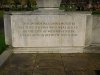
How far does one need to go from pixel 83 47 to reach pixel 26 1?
8.63 ft

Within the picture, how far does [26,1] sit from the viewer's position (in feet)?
27.2

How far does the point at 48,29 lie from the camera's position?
305 inches

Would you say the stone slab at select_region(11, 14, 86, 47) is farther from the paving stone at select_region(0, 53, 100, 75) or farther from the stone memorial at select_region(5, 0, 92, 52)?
the paving stone at select_region(0, 53, 100, 75)

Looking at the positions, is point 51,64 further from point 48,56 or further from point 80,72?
point 80,72

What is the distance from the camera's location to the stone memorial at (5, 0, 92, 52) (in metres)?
7.66

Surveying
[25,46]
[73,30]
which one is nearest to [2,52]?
[25,46]

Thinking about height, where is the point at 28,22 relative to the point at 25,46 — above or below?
above

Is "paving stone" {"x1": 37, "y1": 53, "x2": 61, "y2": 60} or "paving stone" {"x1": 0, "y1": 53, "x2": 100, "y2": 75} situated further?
"paving stone" {"x1": 37, "y1": 53, "x2": 61, "y2": 60}

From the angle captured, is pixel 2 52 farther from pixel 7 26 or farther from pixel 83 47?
pixel 83 47

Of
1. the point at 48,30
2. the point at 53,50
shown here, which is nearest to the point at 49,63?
the point at 53,50

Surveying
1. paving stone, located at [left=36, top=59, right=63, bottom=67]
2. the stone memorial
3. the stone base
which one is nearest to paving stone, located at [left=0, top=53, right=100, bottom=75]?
paving stone, located at [left=36, top=59, right=63, bottom=67]

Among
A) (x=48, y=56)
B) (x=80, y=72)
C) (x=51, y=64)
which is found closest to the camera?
(x=80, y=72)

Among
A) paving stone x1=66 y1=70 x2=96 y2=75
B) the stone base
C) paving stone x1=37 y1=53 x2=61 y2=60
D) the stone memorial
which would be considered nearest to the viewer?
paving stone x1=66 y1=70 x2=96 y2=75

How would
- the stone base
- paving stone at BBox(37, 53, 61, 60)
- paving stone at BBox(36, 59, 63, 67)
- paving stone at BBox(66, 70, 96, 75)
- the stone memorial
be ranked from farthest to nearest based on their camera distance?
the stone base < the stone memorial < paving stone at BBox(37, 53, 61, 60) < paving stone at BBox(36, 59, 63, 67) < paving stone at BBox(66, 70, 96, 75)
